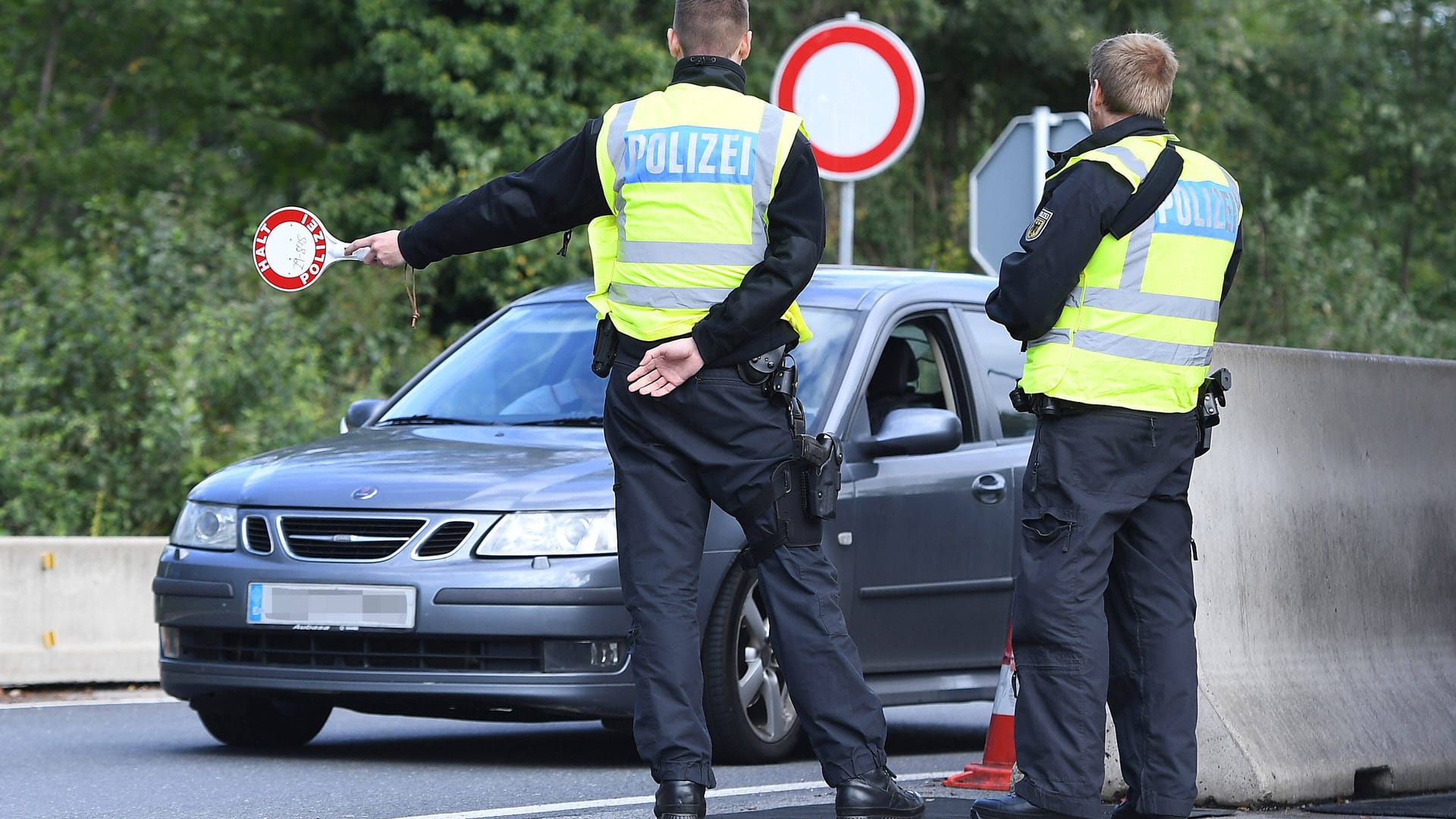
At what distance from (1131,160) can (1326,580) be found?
1861 mm

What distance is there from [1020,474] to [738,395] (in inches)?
126

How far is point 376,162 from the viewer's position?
74.3 ft

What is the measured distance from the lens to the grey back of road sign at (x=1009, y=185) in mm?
10234

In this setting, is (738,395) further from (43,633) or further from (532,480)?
(43,633)

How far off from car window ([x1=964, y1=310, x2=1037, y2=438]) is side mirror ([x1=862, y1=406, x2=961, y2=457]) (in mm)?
938

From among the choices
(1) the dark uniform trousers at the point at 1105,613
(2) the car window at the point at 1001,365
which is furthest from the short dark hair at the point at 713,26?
(2) the car window at the point at 1001,365

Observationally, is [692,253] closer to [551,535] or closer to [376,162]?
[551,535]

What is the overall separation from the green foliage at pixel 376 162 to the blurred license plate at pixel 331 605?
5.02 meters

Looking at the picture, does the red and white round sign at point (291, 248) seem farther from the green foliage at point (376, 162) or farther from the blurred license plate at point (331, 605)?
the green foliage at point (376, 162)

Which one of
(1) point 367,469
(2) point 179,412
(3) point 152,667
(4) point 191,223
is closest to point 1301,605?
(1) point 367,469

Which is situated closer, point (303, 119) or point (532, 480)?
point (532, 480)

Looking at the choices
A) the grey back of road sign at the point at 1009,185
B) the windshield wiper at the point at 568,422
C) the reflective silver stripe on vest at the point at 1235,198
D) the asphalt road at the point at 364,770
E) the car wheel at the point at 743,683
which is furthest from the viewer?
the grey back of road sign at the point at 1009,185

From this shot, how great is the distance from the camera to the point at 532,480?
255 inches

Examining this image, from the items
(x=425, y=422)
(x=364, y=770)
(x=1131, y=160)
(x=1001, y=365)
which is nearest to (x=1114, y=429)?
(x=1131, y=160)
